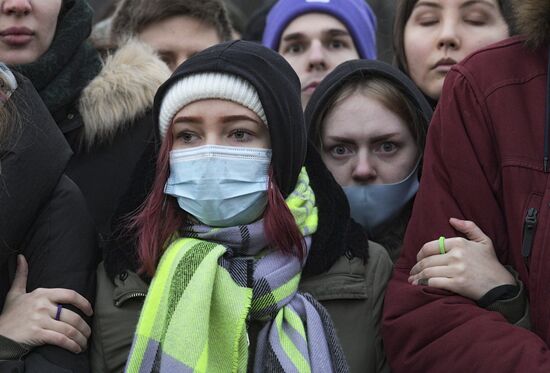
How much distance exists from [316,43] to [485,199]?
2.25m

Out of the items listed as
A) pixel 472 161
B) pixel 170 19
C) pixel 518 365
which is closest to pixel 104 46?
pixel 170 19

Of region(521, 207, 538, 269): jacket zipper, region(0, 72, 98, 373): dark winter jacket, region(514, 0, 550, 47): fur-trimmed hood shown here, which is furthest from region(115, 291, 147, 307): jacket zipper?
region(514, 0, 550, 47): fur-trimmed hood

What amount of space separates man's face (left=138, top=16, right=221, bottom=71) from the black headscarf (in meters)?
0.80

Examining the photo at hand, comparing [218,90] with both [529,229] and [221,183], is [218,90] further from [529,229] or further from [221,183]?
[529,229]

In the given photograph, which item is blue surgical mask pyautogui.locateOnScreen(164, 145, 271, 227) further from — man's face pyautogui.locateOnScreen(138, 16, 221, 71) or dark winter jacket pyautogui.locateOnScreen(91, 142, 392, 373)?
man's face pyautogui.locateOnScreen(138, 16, 221, 71)

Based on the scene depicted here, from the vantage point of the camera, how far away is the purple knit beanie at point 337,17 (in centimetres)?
550

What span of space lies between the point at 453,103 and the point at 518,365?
89 cm

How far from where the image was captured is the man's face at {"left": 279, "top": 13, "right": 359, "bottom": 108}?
5.29 meters

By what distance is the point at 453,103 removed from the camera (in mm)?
3402

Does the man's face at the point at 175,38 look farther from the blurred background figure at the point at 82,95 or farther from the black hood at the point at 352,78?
the black hood at the point at 352,78

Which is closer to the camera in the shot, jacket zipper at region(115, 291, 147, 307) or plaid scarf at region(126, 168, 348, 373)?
plaid scarf at region(126, 168, 348, 373)

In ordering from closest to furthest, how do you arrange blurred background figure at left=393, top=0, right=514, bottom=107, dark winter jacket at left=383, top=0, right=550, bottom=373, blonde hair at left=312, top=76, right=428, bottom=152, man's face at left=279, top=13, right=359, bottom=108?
dark winter jacket at left=383, top=0, right=550, bottom=373 < blonde hair at left=312, top=76, right=428, bottom=152 < blurred background figure at left=393, top=0, right=514, bottom=107 < man's face at left=279, top=13, right=359, bottom=108

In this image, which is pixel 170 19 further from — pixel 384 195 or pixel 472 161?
pixel 472 161

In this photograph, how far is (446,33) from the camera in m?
4.46
